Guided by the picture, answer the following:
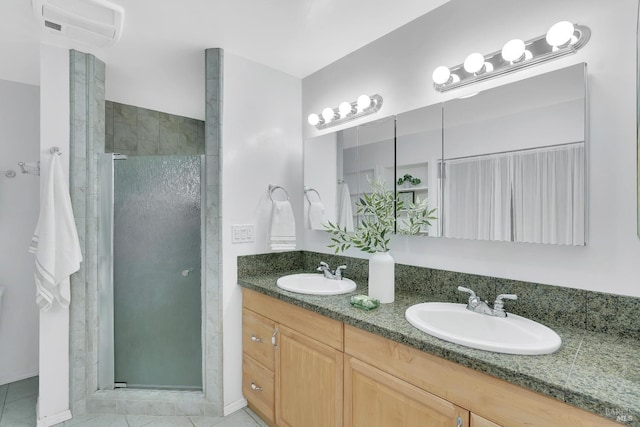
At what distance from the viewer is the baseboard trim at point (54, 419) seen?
189cm

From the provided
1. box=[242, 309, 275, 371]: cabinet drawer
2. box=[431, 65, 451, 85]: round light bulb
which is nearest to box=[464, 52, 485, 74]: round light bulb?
box=[431, 65, 451, 85]: round light bulb

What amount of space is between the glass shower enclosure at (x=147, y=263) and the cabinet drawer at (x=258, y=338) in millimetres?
352

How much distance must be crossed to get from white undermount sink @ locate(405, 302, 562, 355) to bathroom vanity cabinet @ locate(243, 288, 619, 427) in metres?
0.09

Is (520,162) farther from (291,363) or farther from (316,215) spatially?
(291,363)

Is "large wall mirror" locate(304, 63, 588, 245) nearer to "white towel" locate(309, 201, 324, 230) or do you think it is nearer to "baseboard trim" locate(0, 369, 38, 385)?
"white towel" locate(309, 201, 324, 230)

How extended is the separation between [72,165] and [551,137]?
8.52ft

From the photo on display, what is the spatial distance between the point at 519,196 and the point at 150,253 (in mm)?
2184

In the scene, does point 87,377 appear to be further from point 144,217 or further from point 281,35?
point 281,35

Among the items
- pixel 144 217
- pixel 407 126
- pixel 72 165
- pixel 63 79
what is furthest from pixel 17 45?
pixel 407 126

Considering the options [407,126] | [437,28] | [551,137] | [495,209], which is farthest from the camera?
[407,126]

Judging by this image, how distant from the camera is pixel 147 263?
7.02 feet

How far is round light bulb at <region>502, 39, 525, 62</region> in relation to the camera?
1.30 metres

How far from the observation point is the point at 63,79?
6.46 feet

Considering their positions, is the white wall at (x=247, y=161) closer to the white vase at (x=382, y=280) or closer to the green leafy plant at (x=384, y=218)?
the green leafy plant at (x=384, y=218)
